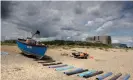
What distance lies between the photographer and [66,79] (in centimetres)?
1052

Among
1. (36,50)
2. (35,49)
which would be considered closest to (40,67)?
(36,50)

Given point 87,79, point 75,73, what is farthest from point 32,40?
point 87,79

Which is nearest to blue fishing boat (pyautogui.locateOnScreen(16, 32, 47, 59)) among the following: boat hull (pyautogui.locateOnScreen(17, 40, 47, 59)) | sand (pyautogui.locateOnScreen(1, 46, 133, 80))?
boat hull (pyautogui.locateOnScreen(17, 40, 47, 59))

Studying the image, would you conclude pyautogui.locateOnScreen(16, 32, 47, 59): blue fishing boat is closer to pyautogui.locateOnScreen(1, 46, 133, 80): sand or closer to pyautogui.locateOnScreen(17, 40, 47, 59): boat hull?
pyautogui.locateOnScreen(17, 40, 47, 59): boat hull

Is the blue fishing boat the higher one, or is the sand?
the blue fishing boat

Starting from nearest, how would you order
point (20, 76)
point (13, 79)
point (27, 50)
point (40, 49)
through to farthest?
point (13, 79)
point (20, 76)
point (40, 49)
point (27, 50)

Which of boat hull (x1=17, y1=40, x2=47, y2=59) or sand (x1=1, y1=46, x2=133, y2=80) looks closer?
sand (x1=1, y1=46, x2=133, y2=80)

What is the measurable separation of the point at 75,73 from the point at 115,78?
2.93 m

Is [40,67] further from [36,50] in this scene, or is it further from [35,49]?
[35,49]

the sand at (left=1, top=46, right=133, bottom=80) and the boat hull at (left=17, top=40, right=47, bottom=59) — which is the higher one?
the boat hull at (left=17, top=40, right=47, bottom=59)

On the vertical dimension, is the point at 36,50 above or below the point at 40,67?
above

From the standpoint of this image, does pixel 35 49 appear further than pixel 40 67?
Yes

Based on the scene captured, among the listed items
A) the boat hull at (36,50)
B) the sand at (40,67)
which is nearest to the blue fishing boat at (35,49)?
the boat hull at (36,50)

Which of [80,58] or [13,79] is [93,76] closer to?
[13,79]
